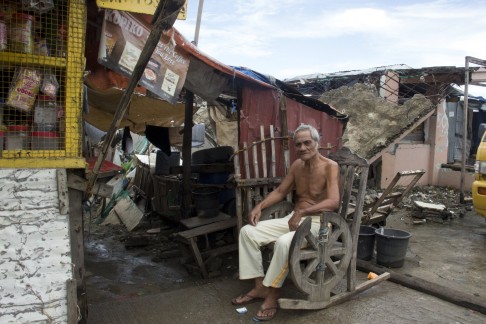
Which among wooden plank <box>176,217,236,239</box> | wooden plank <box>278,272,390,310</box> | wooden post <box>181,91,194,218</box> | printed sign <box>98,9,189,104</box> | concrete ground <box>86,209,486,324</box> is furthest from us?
wooden post <box>181,91,194,218</box>

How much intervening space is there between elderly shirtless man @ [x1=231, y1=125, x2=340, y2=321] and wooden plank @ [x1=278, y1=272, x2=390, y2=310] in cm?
17

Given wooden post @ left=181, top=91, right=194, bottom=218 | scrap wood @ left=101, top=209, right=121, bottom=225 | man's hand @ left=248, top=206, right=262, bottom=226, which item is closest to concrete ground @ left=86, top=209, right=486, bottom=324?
man's hand @ left=248, top=206, right=262, bottom=226

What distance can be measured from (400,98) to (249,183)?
8.65 m

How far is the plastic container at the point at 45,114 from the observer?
9.50 ft

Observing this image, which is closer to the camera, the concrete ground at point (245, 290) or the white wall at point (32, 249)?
the white wall at point (32, 249)

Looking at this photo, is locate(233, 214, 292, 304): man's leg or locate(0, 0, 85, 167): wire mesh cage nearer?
locate(0, 0, 85, 167): wire mesh cage

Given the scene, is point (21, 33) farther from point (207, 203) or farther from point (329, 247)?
point (207, 203)

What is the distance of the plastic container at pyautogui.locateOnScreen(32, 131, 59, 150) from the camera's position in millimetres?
2893

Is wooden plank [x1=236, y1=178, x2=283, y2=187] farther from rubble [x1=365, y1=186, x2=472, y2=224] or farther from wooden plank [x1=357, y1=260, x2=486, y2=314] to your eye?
rubble [x1=365, y1=186, x2=472, y2=224]

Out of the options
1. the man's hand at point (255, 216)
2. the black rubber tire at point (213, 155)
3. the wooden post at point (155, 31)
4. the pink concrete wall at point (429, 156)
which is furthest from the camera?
the pink concrete wall at point (429, 156)

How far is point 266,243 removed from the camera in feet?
12.5

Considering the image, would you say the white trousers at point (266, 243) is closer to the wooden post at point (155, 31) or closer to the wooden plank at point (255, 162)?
the wooden plank at point (255, 162)

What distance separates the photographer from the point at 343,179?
4.11m

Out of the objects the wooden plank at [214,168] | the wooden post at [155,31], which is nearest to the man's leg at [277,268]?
the wooden post at [155,31]
